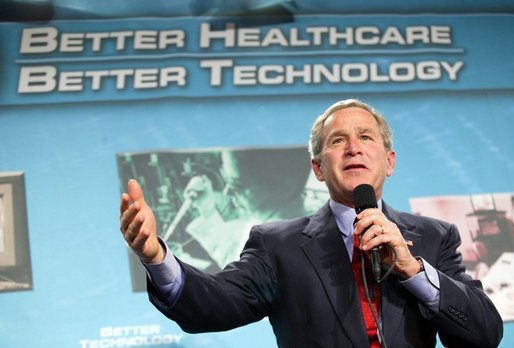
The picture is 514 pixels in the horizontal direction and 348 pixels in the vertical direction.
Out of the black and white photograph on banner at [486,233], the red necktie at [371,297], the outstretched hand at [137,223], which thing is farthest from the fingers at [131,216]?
the black and white photograph on banner at [486,233]

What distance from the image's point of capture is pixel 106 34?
10.5 feet

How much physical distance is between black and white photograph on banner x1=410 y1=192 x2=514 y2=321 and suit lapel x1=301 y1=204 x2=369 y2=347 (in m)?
1.34

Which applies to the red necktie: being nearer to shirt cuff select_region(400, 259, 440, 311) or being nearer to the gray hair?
shirt cuff select_region(400, 259, 440, 311)

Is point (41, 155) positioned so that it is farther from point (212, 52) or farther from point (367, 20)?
point (367, 20)

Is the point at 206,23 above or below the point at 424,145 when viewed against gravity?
above

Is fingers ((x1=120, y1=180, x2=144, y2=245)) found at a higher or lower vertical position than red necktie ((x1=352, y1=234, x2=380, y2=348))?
higher

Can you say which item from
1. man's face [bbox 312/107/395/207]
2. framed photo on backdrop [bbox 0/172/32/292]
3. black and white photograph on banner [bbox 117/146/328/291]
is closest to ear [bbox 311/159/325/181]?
man's face [bbox 312/107/395/207]

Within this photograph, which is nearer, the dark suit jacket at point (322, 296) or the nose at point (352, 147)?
the dark suit jacket at point (322, 296)

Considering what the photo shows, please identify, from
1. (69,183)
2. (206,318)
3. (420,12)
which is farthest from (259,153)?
(206,318)

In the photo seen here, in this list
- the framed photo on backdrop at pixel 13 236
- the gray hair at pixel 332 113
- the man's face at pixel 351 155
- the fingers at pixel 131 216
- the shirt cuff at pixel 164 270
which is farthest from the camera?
the framed photo on backdrop at pixel 13 236

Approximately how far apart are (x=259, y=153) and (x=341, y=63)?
706mm

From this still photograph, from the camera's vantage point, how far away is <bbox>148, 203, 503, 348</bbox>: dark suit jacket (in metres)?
1.32

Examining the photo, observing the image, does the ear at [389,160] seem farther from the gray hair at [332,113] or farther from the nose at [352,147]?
the nose at [352,147]

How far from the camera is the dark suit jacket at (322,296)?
1.32m
